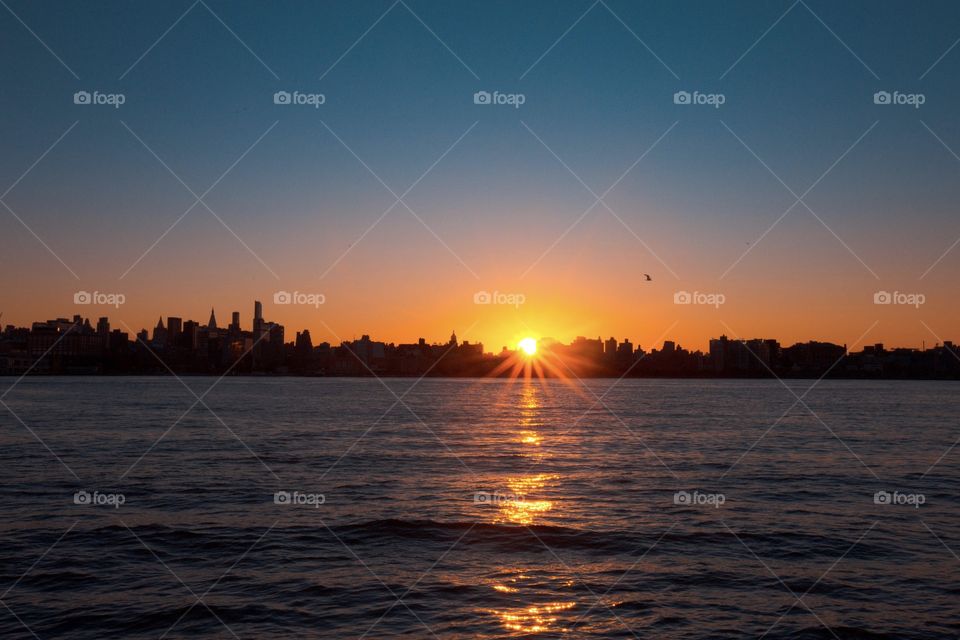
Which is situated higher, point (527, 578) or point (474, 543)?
point (474, 543)

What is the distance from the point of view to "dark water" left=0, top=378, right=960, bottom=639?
1977cm

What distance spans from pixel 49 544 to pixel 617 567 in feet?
59.7

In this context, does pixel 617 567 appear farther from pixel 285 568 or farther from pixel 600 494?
pixel 600 494

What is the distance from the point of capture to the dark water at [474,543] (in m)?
19.8

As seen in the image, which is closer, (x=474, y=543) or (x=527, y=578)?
(x=527, y=578)

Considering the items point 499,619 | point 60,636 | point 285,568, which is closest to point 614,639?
point 499,619

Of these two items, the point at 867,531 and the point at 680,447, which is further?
the point at 680,447

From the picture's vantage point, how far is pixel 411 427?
265 feet

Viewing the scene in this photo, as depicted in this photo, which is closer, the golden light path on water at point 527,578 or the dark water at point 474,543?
the golden light path on water at point 527,578

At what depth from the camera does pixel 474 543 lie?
90.3ft

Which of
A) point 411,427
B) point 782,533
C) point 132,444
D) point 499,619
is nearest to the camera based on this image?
point 499,619

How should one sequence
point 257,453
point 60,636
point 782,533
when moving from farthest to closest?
1. point 257,453
2. point 782,533
3. point 60,636

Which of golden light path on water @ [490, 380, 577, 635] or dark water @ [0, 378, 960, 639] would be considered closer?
golden light path on water @ [490, 380, 577, 635]

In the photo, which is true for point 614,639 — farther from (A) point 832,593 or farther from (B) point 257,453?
(B) point 257,453
